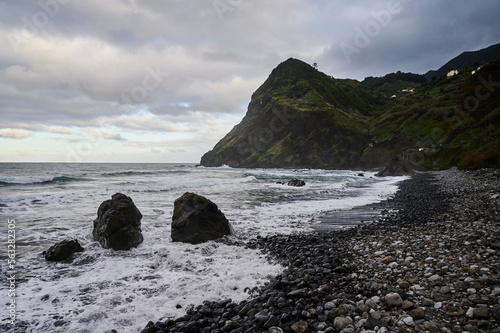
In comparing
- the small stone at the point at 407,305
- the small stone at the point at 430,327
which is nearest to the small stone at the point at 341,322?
the small stone at the point at 407,305

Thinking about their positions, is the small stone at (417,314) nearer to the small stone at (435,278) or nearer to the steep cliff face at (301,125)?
the small stone at (435,278)

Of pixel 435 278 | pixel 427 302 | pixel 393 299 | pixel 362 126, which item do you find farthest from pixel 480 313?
pixel 362 126

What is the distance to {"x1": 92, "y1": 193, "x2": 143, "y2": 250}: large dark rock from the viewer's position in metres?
9.87

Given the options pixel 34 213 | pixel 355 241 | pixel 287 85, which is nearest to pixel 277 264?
pixel 355 241

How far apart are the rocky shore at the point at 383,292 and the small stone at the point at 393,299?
16mm

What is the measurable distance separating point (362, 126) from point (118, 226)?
391ft

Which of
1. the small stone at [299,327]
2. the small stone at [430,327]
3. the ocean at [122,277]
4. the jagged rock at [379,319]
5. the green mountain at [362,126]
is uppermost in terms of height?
the green mountain at [362,126]

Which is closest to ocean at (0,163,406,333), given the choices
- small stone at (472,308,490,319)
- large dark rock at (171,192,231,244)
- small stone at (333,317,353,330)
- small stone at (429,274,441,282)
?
large dark rock at (171,192,231,244)

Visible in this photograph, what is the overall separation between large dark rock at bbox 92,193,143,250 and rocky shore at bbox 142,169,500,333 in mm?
5704

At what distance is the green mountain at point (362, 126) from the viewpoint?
49.8 m

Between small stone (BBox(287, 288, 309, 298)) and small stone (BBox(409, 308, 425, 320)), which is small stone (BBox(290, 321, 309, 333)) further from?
small stone (BBox(409, 308, 425, 320))

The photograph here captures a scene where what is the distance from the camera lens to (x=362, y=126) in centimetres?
11312
